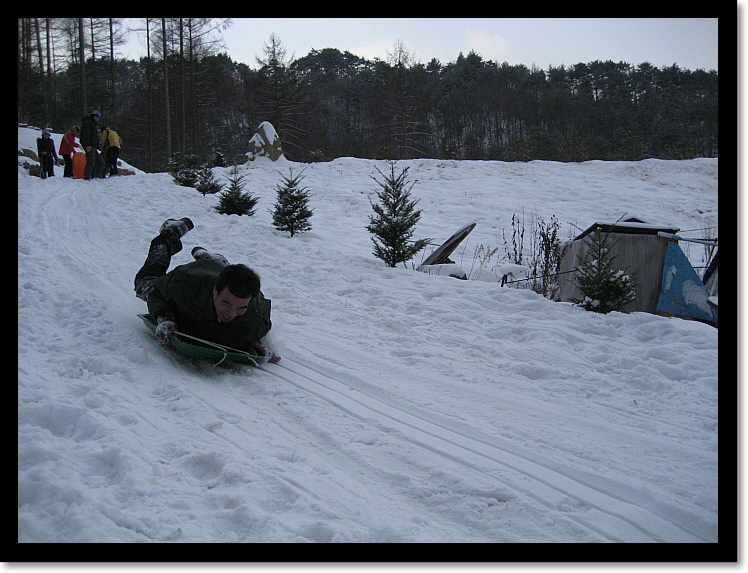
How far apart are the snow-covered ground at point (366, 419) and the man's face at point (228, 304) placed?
1.44 ft

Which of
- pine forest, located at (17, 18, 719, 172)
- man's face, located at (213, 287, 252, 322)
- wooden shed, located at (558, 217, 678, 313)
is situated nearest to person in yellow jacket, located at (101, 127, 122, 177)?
pine forest, located at (17, 18, 719, 172)

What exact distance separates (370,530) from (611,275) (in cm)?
400

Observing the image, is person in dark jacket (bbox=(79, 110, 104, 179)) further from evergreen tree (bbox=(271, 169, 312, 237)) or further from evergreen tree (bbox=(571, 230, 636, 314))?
evergreen tree (bbox=(571, 230, 636, 314))

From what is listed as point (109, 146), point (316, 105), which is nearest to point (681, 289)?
point (109, 146)

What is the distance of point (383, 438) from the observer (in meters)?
2.72

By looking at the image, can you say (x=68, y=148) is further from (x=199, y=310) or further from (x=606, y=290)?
(x=606, y=290)

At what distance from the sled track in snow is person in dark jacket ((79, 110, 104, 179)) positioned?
12042 mm

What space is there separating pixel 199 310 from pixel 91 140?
37.0 ft

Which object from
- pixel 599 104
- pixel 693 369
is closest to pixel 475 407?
pixel 693 369

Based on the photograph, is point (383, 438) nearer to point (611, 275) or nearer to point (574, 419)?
point (574, 419)

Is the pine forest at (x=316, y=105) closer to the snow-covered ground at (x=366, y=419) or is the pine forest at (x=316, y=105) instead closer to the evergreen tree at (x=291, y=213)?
the evergreen tree at (x=291, y=213)

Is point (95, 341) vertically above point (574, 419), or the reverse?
point (95, 341)

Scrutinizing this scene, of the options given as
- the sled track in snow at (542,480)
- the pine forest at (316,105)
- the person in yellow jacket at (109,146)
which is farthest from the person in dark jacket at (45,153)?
the sled track in snow at (542,480)

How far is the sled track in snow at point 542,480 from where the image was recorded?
2.05 meters
